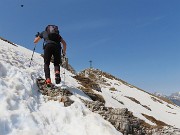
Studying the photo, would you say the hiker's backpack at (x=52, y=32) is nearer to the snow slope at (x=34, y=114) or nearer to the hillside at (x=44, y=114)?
the hillside at (x=44, y=114)

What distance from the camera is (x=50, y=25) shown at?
757 inches

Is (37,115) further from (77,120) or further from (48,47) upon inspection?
(48,47)

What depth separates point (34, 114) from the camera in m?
13.9

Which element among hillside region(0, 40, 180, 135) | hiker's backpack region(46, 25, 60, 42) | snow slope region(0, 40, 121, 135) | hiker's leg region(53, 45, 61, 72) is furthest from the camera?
hiker's leg region(53, 45, 61, 72)

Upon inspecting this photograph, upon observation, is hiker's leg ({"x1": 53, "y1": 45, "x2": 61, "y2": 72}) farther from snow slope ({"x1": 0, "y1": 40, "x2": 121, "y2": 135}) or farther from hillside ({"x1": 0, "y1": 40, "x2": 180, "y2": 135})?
snow slope ({"x1": 0, "y1": 40, "x2": 121, "y2": 135})

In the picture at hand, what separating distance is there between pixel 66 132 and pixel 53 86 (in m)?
5.31

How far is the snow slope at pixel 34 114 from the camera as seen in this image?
12453 millimetres

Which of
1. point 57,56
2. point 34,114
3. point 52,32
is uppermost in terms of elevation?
point 52,32

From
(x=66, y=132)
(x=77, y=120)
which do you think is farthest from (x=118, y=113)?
(x=66, y=132)

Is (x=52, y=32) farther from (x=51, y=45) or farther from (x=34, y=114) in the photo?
(x=34, y=114)

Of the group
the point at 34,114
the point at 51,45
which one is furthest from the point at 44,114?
the point at 51,45

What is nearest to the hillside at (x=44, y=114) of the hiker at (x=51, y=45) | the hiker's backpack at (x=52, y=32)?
the hiker at (x=51, y=45)

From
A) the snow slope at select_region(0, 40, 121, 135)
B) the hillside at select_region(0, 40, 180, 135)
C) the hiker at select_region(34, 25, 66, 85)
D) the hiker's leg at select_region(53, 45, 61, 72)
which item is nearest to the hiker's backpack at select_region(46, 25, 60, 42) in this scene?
the hiker at select_region(34, 25, 66, 85)

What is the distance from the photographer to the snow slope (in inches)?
490
